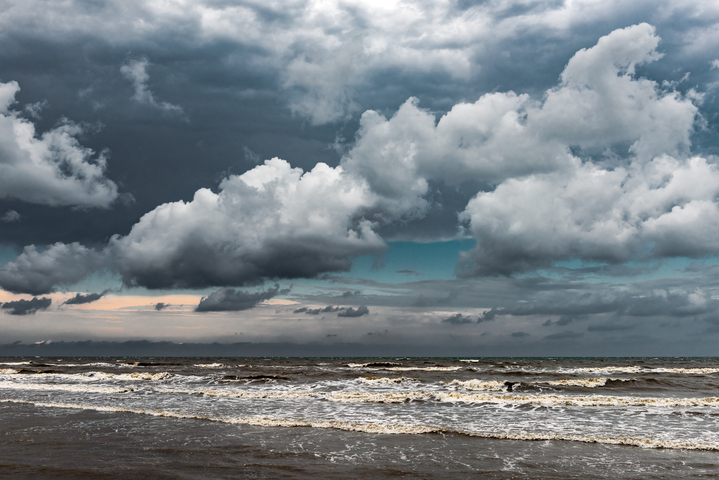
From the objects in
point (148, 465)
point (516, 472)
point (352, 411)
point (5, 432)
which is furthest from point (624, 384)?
point (5, 432)

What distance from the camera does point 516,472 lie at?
462 inches

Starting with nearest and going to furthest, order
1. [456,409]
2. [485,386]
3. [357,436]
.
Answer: [357,436] < [456,409] < [485,386]

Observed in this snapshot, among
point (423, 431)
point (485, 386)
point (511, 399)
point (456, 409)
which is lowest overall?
point (485, 386)

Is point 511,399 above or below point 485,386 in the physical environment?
above

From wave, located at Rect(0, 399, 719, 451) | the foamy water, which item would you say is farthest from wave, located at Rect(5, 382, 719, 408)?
wave, located at Rect(0, 399, 719, 451)

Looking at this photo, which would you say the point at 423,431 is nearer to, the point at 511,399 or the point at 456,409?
the point at 456,409

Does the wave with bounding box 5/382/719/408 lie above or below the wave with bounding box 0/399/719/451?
below

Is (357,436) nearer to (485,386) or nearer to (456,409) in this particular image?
(456,409)

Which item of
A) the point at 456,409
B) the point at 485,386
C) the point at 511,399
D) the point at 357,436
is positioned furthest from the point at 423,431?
the point at 485,386

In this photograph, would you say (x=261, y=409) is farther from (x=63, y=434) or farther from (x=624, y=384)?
(x=624, y=384)

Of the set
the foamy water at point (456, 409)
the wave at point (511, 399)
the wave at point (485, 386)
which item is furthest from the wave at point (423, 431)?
the wave at point (485, 386)


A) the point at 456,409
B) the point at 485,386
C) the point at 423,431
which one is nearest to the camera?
the point at 423,431

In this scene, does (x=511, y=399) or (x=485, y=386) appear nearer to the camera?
(x=511, y=399)

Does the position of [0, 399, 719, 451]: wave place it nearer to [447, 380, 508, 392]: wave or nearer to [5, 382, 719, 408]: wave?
[5, 382, 719, 408]: wave
